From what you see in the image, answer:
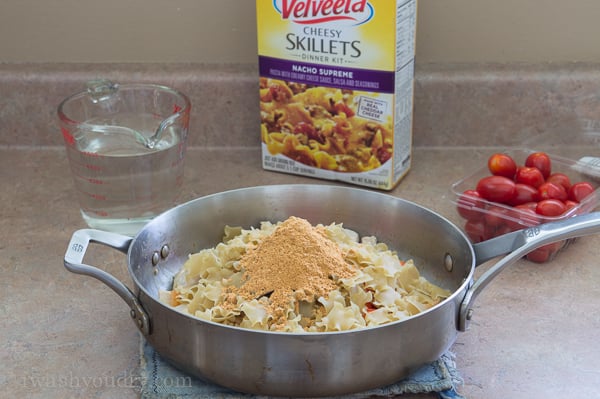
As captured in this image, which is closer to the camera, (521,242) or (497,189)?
(521,242)

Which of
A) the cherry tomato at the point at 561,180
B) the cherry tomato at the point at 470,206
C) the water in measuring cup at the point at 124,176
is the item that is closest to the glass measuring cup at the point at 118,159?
the water in measuring cup at the point at 124,176

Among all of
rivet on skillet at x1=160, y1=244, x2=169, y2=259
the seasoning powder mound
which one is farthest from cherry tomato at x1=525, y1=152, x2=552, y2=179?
rivet on skillet at x1=160, y1=244, x2=169, y2=259

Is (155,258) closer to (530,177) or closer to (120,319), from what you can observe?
(120,319)

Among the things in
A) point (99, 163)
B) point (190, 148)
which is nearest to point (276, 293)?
point (99, 163)

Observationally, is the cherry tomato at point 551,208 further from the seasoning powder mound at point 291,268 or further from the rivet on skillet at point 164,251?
the rivet on skillet at point 164,251

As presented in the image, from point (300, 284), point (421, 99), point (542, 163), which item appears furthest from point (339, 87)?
point (300, 284)

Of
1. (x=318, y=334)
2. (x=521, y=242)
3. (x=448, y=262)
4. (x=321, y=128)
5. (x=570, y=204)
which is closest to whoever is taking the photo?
(x=318, y=334)
